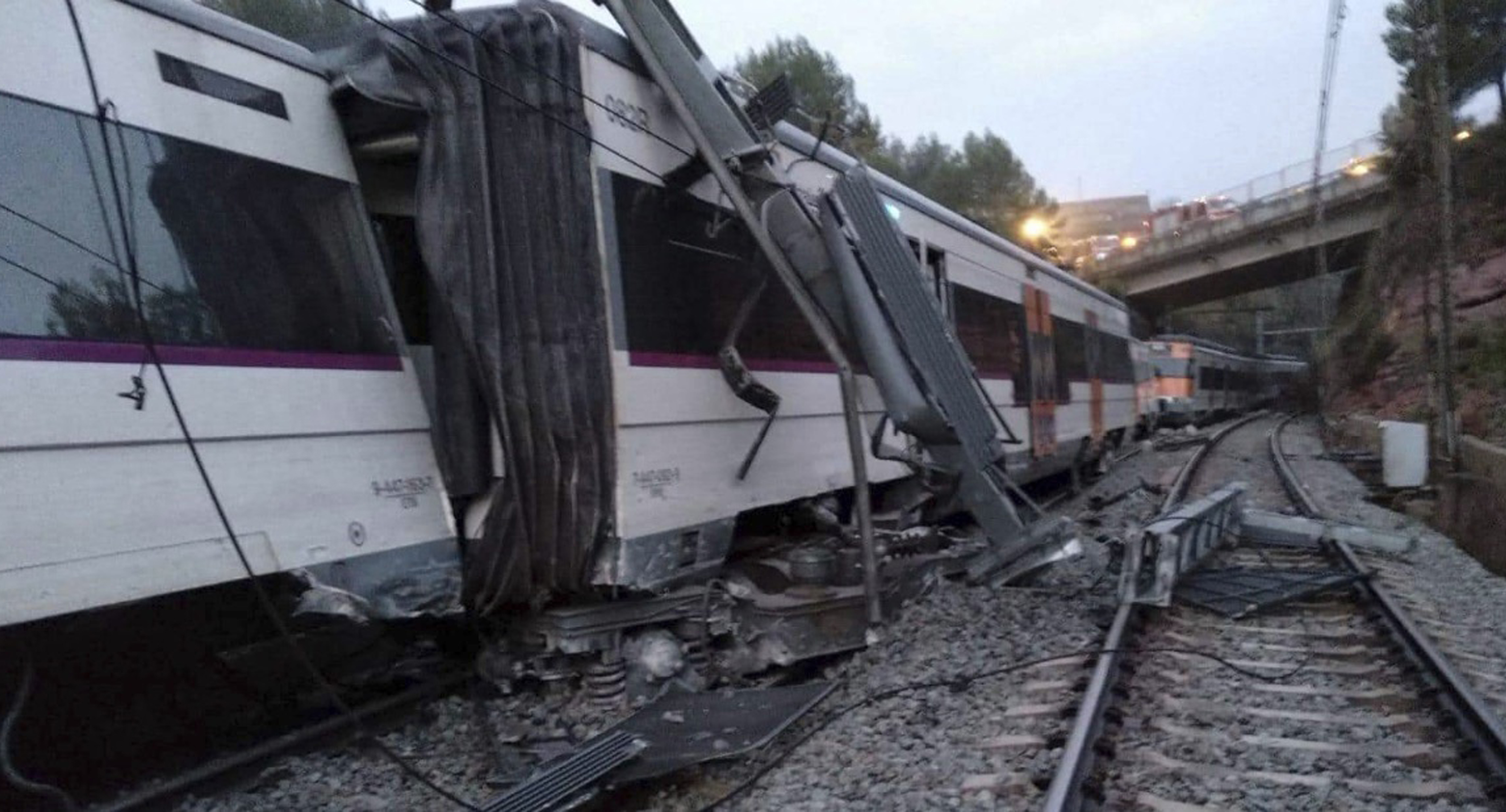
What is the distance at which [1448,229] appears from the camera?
15570mm

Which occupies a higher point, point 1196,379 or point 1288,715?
point 1196,379

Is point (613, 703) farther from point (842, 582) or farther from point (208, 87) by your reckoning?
point (208, 87)

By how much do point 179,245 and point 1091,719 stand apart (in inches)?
159

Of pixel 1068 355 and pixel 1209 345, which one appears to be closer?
pixel 1068 355

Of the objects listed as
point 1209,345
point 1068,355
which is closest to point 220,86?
point 1068,355

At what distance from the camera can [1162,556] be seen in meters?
6.91

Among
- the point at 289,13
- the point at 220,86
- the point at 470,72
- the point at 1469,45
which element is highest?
the point at 1469,45

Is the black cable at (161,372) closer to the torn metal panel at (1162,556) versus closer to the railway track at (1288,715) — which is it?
the railway track at (1288,715)

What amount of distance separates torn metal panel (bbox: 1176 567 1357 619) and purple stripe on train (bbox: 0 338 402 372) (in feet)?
16.9

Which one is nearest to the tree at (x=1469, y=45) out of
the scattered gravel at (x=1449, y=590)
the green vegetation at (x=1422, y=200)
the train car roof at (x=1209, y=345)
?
the green vegetation at (x=1422, y=200)

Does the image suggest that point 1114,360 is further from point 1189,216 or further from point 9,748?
point 1189,216

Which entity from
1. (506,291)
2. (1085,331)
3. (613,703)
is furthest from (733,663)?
(1085,331)

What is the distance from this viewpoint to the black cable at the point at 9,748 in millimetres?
3566

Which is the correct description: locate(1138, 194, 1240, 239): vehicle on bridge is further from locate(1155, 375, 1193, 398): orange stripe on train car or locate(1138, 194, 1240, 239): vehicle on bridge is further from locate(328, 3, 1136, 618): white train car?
locate(328, 3, 1136, 618): white train car
